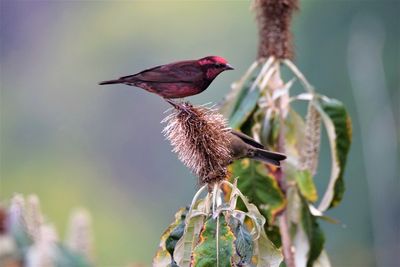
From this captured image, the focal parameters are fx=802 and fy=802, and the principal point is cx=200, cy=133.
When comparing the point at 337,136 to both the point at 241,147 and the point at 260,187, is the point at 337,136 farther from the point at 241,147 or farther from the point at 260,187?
the point at 241,147

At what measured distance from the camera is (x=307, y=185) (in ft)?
5.08

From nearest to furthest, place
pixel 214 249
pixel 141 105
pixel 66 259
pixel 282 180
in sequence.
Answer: pixel 214 249
pixel 66 259
pixel 282 180
pixel 141 105

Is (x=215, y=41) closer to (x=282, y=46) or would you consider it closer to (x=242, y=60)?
(x=242, y=60)

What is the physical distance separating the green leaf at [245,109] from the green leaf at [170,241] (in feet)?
1.07

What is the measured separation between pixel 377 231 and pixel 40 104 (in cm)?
271

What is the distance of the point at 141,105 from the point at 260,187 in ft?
13.0

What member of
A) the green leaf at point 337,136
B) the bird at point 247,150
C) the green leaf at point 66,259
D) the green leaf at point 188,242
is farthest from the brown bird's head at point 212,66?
the green leaf at point 337,136

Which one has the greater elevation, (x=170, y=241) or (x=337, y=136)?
(x=337, y=136)

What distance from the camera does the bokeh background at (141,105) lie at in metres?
5.45

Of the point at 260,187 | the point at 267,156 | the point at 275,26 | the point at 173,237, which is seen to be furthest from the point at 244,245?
the point at 275,26

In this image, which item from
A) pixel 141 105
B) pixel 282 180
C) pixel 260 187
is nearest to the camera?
pixel 260 187

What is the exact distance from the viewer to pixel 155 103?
539cm

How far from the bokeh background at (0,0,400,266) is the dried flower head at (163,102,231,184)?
12.6 ft

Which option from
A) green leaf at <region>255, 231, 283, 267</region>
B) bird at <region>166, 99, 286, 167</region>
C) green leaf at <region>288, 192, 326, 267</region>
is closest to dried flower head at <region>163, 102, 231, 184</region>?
bird at <region>166, 99, 286, 167</region>
